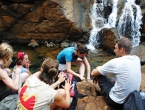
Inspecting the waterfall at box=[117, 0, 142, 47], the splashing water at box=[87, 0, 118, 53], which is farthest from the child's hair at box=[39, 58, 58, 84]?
the waterfall at box=[117, 0, 142, 47]

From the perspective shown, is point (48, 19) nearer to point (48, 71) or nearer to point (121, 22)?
point (121, 22)

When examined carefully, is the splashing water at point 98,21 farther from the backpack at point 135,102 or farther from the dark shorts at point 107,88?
the backpack at point 135,102

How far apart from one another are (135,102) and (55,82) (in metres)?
1.06

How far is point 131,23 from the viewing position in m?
11.1

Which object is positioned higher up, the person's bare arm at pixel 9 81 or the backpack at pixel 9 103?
the person's bare arm at pixel 9 81

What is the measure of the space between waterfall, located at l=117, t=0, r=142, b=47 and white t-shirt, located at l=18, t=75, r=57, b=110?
9260 millimetres

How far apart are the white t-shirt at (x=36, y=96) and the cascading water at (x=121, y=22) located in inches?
332

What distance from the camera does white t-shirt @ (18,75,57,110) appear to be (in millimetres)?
2363

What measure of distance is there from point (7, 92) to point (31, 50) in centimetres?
745

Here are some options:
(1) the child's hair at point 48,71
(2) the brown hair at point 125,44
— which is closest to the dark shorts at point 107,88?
(2) the brown hair at point 125,44

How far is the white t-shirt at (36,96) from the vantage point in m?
2.36

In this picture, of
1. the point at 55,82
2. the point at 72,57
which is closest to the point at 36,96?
the point at 55,82

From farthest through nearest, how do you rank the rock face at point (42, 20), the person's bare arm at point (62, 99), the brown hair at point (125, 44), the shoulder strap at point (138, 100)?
the rock face at point (42, 20) < the brown hair at point (125, 44) < the shoulder strap at point (138, 100) < the person's bare arm at point (62, 99)

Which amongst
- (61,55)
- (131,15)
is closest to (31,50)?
(131,15)
